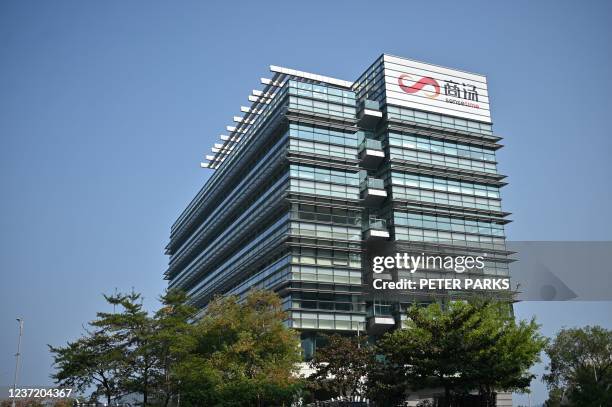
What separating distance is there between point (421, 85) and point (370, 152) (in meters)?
12.8

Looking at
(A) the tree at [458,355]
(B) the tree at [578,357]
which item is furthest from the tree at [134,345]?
(B) the tree at [578,357]

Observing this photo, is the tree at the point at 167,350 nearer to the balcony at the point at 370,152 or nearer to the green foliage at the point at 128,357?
the green foliage at the point at 128,357

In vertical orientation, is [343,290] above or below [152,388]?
above

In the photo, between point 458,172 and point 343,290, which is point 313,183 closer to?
point 343,290

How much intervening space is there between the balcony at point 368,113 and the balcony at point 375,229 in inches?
517

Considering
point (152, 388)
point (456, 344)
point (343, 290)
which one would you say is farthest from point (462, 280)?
point (152, 388)

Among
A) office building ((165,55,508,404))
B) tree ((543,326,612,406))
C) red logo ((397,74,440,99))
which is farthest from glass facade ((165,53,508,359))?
tree ((543,326,612,406))

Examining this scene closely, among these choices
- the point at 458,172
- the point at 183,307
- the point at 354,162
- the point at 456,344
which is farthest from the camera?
the point at 458,172

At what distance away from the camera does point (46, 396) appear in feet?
345

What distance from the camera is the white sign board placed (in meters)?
85.2

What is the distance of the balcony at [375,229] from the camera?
78312mm

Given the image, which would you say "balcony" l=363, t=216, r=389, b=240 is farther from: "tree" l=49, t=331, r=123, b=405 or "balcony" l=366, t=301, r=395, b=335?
"tree" l=49, t=331, r=123, b=405

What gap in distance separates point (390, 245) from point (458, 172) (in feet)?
50.0

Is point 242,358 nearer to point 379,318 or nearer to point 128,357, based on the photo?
point 128,357
